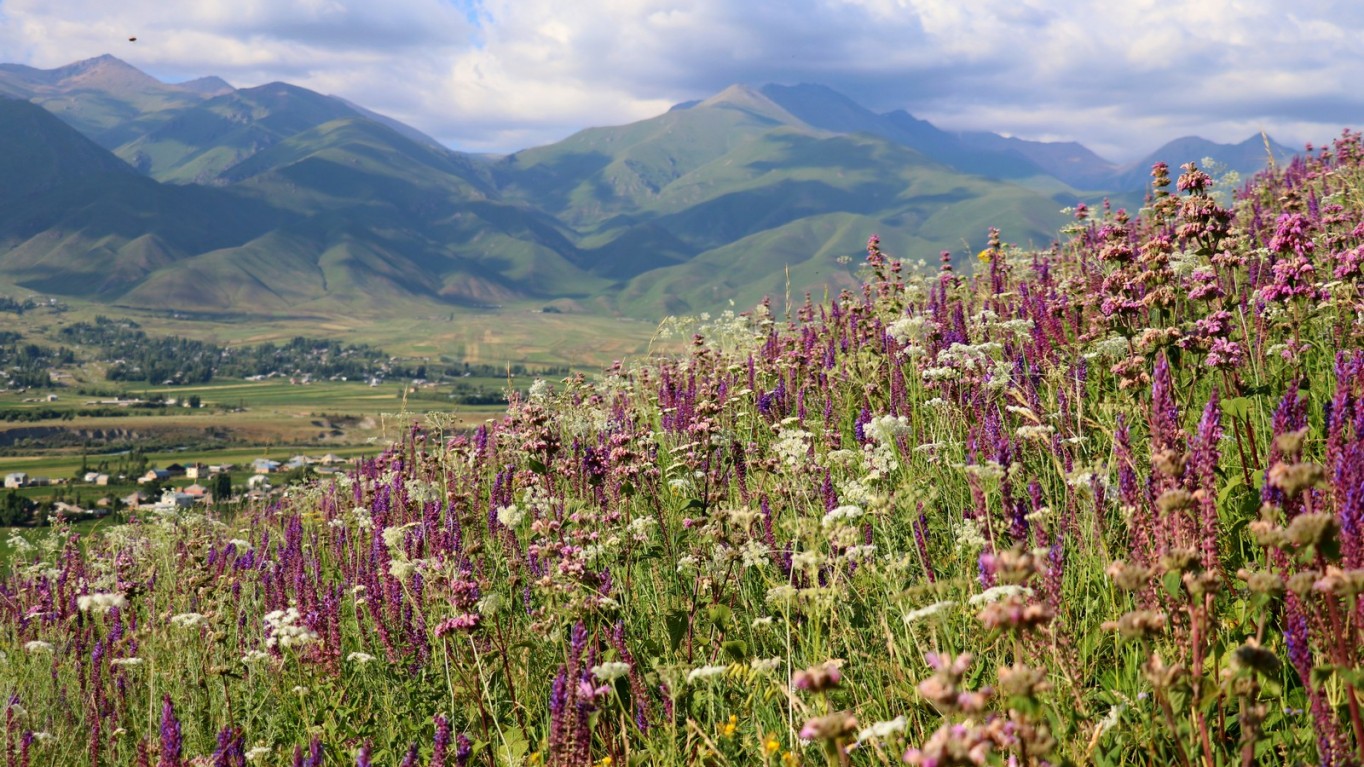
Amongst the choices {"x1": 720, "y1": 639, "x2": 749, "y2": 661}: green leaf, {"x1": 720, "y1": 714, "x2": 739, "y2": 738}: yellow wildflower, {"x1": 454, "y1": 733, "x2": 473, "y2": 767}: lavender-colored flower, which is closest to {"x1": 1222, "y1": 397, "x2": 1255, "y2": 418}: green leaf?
{"x1": 720, "y1": 639, "x2": 749, "y2": 661}: green leaf

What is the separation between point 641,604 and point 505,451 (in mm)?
4606

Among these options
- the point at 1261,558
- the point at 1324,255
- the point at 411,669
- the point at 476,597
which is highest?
the point at 1324,255

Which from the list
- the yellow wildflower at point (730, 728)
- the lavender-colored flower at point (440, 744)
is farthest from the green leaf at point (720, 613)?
the lavender-colored flower at point (440, 744)

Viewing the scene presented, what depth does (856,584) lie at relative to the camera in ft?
19.8

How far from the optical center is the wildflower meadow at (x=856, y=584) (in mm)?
3330

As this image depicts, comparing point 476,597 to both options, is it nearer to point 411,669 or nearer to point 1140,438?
point 411,669

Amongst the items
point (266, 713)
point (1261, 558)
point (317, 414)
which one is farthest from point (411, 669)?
point (317, 414)

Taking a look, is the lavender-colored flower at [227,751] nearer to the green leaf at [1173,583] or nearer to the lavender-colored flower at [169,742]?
the lavender-colored flower at [169,742]

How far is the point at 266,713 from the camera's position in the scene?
6.35m

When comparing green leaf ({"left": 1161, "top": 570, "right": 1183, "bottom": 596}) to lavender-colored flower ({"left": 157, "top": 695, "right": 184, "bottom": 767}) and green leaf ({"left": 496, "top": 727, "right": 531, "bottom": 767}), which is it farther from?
lavender-colored flower ({"left": 157, "top": 695, "right": 184, "bottom": 767})

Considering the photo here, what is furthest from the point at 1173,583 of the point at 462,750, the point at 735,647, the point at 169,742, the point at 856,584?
the point at 169,742

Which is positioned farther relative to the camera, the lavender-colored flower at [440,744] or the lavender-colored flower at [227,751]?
the lavender-colored flower at [227,751]

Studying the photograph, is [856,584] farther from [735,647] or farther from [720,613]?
[735,647]

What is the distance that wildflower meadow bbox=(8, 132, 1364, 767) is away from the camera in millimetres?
3330
